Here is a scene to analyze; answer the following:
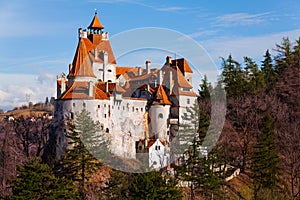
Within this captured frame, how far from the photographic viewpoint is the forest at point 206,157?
27.8 m

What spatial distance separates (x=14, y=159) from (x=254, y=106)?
2360 centimetres

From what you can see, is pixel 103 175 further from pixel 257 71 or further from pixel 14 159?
pixel 257 71

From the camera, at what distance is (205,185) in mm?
34156

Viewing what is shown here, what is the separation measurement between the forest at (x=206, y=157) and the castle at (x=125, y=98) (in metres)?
1.96

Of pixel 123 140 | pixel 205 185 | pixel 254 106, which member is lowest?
pixel 205 185

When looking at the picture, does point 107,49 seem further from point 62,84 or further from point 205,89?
point 205,89

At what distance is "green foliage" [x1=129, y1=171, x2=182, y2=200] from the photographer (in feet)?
87.8

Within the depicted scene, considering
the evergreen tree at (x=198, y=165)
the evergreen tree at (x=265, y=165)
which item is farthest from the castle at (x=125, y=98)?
the evergreen tree at (x=265, y=165)

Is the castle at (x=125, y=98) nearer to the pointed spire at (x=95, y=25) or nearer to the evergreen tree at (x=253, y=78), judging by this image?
the pointed spire at (x=95, y=25)

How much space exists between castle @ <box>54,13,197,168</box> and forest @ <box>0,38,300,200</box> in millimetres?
1958

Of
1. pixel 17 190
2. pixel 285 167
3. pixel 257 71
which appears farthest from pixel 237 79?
pixel 17 190

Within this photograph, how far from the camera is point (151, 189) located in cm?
2673

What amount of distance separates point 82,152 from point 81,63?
10.2m

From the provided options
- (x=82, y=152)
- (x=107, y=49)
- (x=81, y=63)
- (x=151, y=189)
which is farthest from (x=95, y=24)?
(x=151, y=189)
